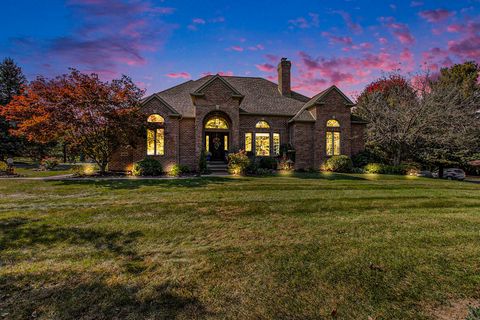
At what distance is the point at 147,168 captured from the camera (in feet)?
50.6

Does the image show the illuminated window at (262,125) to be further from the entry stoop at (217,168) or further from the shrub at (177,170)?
the shrub at (177,170)

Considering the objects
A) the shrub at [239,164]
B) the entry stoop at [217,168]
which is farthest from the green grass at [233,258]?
the entry stoop at [217,168]

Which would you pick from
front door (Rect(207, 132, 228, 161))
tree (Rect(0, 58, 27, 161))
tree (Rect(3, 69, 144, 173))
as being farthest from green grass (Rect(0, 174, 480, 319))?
tree (Rect(0, 58, 27, 161))

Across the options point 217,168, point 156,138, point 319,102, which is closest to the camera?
point 217,168

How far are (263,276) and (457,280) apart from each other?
9.70ft

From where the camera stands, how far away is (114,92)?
47.2 ft

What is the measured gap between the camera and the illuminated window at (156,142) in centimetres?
1786

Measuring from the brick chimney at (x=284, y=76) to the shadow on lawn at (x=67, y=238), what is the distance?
21572 mm

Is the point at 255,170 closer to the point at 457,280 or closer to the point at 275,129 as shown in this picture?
the point at 275,129

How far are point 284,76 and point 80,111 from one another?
1816 centimetres

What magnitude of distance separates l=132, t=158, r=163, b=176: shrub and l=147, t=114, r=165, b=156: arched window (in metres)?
2.22

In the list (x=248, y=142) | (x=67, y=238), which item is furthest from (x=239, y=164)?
(x=67, y=238)

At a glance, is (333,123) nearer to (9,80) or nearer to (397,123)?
(397,123)

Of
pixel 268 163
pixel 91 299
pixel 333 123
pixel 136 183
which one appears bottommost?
pixel 91 299
